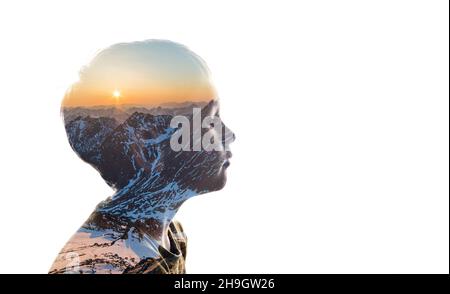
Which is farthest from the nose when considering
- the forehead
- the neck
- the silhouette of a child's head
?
the neck

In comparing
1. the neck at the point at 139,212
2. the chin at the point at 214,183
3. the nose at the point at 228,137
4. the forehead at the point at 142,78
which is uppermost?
the forehead at the point at 142,78

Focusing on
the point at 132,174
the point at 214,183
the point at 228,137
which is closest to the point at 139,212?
the point at 132,174

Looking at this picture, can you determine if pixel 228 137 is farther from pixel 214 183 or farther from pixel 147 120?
pixel 147 120

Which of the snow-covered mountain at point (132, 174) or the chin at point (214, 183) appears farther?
the chin at point (214, 183)

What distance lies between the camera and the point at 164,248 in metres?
4.04

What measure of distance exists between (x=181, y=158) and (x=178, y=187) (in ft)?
0.51

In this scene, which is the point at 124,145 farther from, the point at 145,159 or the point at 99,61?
the point at 99,61

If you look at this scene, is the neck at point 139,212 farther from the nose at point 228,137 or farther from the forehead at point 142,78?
the forehead at point 142,78

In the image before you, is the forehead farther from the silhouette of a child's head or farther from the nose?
the nose

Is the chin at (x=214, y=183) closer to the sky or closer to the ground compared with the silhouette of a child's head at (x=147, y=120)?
closer to the ground

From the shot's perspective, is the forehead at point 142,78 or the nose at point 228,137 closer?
the forehead at point 142,78

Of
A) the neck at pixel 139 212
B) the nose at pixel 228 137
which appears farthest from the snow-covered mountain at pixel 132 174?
the nose at pixel 228 137

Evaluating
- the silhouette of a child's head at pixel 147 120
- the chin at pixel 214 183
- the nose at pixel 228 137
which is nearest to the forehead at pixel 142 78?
the silhouette of a child's head at pixel 147 120
